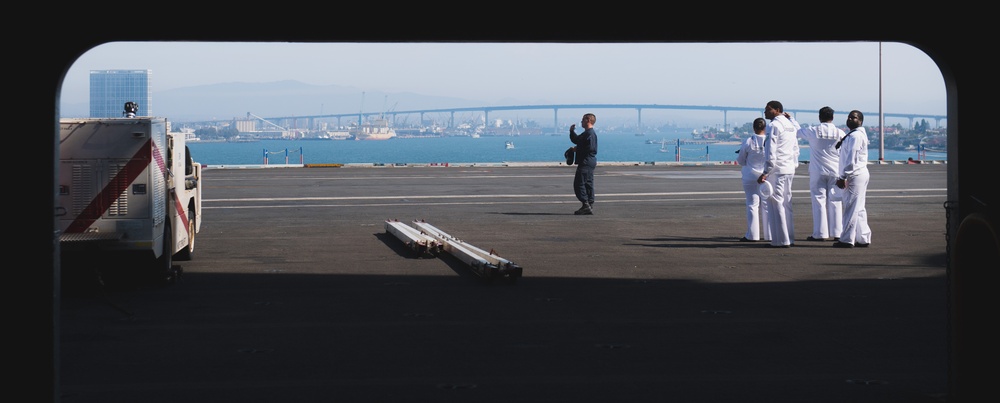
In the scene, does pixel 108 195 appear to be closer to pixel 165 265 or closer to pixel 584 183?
pixel 165 265

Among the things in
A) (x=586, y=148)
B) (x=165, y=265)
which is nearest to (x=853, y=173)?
(x=586, y=148)

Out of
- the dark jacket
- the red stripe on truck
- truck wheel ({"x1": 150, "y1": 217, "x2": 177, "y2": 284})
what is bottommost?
truck wheel ({"x1": 150, "y1": 217, "x2": 177, "y2": 284})

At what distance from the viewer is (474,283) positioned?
12688 mm

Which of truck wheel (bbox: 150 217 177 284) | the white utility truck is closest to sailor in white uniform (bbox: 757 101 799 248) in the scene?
truck wheel (bbox: 150 217 177 284)

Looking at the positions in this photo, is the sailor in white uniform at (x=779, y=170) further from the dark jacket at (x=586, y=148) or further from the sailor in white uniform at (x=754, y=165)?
the dark jacket at (x=586, y=148)

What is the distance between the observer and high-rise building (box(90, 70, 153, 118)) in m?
23.8

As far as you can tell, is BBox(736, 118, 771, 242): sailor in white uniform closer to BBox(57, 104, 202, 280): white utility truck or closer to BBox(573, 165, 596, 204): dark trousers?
BBox(573, 165, 596, 204): dark trousers

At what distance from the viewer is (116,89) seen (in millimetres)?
24750

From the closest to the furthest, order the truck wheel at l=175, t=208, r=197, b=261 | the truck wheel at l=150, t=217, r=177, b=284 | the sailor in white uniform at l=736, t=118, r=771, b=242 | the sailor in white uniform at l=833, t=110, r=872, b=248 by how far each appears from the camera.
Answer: the truck wheel at l=150, t=217, r=177, b=284 < the truck wheel at l=175, t=208, r=197, b=261 < the sailor in white uniform at l=833, t=110, r=872, b=248 < the sailor in white uniform at l=736, t=118, r=771, b=242

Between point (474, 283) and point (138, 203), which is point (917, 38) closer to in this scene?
point (474, 283)

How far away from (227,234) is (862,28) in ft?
45.8

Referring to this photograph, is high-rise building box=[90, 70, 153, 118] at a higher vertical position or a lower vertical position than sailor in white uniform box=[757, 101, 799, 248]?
higher

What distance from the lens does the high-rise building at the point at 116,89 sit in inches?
939

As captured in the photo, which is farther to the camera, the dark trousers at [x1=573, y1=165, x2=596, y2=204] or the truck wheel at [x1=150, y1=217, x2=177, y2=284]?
the dark trousers at [x1=573, y1=165, x2=596, y2=204]
